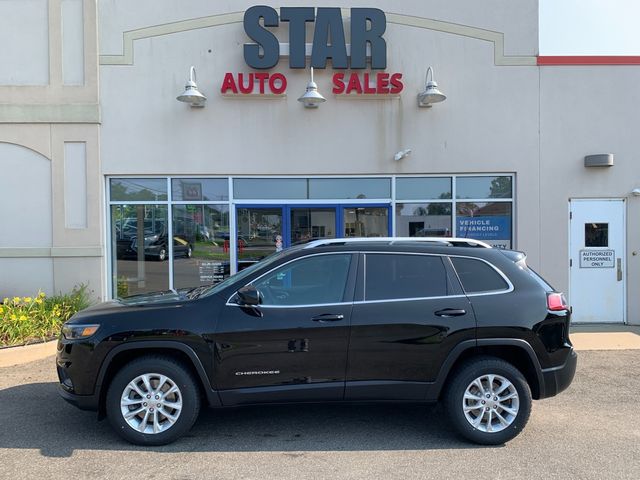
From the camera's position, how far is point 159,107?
9.41 m

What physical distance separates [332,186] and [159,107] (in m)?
3.57

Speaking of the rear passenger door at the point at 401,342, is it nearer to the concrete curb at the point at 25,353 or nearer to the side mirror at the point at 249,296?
the side mirror at the point at 249,296

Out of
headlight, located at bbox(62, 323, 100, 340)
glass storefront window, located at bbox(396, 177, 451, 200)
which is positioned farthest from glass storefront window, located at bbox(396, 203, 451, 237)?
headlight, located at bbox(62, 323, 100, 340)

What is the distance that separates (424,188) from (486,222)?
1384 mm

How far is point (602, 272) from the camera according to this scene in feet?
31.5

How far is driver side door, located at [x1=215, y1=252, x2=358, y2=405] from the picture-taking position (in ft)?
14.1

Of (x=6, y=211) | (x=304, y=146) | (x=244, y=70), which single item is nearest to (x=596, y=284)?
(x=304, y=146)

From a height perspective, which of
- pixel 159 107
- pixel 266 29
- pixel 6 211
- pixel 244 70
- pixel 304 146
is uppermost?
pixel 266 29

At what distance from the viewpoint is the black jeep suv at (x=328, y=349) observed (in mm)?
4301

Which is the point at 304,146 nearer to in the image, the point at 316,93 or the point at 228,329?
the point at 316,93

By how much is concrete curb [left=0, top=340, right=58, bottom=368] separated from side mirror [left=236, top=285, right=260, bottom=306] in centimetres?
435

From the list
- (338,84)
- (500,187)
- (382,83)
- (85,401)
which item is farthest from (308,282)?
(500,187)

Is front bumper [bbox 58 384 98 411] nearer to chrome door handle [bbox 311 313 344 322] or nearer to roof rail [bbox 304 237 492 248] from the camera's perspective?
chrome door handle [bbox 311 313 344 322]

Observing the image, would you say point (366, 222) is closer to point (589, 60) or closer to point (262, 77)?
point (262, 77)
